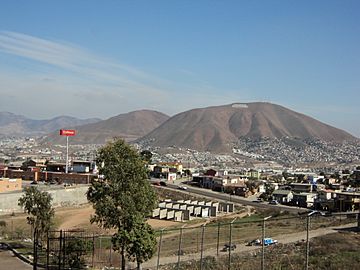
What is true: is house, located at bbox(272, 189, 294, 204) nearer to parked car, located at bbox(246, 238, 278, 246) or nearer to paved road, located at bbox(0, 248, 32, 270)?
parked car, located at bbox(246, 238, 278, 246)

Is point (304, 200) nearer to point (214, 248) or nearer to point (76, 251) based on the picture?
point (214, 248)

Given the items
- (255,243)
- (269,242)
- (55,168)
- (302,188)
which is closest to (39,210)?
(255,243)

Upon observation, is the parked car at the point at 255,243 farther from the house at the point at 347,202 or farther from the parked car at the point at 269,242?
the house at the point at 347,202

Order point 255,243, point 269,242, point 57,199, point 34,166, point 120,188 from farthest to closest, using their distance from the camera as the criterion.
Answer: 1. point 34,166
2. point 57,199
3. point 255,243
4. point 269,242
5. point 120,188

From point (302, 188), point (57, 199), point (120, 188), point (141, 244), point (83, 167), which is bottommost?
point (57, 199)

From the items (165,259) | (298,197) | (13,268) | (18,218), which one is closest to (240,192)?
(298,197)

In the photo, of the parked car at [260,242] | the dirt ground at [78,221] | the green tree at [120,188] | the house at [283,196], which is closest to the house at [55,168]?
the dirt ground at [78,221]
